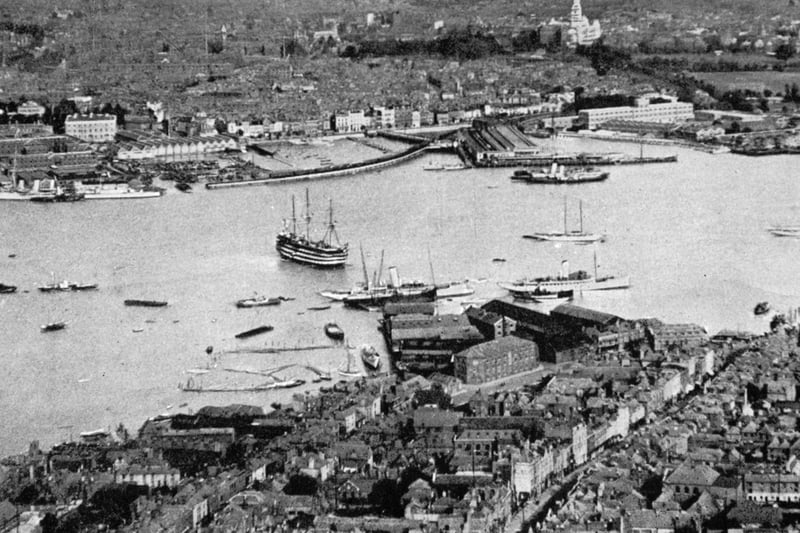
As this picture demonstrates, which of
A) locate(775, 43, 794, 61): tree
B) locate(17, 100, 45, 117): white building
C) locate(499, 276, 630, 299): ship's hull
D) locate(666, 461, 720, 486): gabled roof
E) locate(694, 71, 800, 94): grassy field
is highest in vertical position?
locate(775, 43, 794, 61): tree

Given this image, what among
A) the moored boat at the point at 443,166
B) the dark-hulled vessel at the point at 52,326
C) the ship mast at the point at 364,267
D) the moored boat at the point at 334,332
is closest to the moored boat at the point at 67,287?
the dark-hulled vessel at the point at 52,326

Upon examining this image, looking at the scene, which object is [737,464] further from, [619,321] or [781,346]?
[619,321]

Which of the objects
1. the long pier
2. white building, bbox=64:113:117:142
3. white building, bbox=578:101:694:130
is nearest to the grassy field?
white building, bbox=578:101:694:130

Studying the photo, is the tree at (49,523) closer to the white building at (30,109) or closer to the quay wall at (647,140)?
the quay wall at (647,140)

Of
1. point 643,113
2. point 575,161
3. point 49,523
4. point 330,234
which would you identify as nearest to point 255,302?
point 330,234

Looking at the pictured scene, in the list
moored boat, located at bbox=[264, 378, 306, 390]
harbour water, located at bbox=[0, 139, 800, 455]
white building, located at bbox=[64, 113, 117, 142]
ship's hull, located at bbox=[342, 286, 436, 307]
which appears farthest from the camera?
white building, located at bbox=[64, 113, 117, 142]

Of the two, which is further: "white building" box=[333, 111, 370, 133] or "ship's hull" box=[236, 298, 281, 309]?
"white building" box=[333, 111, 370, 133]

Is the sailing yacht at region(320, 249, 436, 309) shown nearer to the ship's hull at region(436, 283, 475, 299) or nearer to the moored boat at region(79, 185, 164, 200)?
the ship's hull at region(436, 283, 475, 299)
